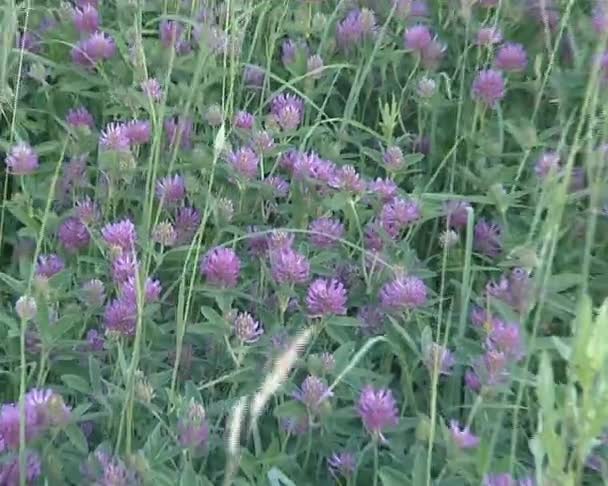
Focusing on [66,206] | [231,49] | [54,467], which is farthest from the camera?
[231,49]

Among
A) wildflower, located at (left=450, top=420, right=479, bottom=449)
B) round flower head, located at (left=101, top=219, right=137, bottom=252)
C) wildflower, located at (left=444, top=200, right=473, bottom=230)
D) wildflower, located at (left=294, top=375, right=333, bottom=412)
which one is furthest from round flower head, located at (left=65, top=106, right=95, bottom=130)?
wildflower, located at (left=450, top=420, right=479, bottom=449)

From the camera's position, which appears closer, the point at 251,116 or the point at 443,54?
the point at 251,116

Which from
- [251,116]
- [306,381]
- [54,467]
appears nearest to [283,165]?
[251,116]

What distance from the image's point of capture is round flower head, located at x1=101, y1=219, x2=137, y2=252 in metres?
1.51

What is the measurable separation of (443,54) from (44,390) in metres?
Answer: 0.98

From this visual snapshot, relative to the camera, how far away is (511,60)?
1.92m

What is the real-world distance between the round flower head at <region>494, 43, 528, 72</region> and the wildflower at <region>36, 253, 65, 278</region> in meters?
0.78

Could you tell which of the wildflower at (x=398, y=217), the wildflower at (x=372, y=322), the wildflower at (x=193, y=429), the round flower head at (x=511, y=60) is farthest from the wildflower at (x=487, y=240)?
the wildflower at (x=193, y=429)

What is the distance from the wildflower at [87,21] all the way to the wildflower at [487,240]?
0.73 metres

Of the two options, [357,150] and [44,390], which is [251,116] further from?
[44,390]

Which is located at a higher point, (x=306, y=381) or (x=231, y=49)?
(x=231, y=49)

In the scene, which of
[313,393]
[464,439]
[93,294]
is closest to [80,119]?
[93,294]

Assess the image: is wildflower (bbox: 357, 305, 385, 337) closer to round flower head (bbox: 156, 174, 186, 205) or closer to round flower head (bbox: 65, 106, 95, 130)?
round flower head (bbox: 156, 174, 186, 205)

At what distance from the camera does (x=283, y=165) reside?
Result: 1756mm
